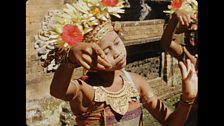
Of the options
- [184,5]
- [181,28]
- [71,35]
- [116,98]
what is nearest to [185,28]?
[181,28]

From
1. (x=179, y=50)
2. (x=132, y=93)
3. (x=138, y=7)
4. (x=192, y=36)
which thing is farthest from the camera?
(x=138, y=7)

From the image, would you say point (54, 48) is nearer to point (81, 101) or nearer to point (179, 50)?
point (81, 101)

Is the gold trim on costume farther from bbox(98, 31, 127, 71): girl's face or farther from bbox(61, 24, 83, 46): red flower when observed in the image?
bbox(61, 24, 83, 46): red flower

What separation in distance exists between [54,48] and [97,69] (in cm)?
24

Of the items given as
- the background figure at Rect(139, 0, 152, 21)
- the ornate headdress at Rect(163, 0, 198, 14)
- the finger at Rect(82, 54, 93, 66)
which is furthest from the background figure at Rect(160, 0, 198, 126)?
the background figure at Rect(139, 0, 152, 21)

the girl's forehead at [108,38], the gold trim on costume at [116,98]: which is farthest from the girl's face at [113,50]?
the gold trim on costume at [116,98]

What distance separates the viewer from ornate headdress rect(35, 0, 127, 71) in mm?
2352

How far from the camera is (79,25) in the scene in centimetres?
239

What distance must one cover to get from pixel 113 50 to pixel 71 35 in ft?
0.76

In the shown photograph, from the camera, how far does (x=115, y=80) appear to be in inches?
101

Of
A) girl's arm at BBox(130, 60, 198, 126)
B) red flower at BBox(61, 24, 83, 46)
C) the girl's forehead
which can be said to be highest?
red flower at BBox(61, 24, 83, 46)

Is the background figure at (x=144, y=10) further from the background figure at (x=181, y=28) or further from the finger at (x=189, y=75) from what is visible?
the finger at (x=189, y=75)

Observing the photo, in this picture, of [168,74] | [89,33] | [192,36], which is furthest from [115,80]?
[168,74]

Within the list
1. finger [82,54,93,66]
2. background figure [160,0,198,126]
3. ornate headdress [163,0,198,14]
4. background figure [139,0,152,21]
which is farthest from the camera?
background figure [139,0,152,21]
